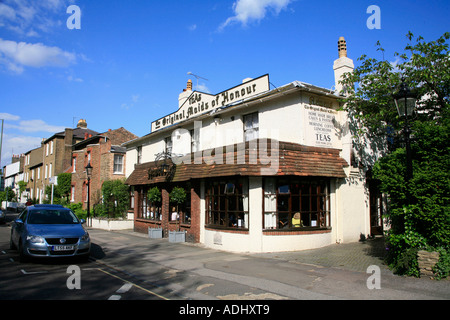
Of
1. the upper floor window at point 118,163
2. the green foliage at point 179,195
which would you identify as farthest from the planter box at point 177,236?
the upper floor window at point 118,163

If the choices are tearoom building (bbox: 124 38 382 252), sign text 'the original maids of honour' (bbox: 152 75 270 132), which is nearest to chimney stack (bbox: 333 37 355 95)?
tearoom building (bbox: 124 38 382 252)

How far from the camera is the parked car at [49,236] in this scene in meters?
9.07

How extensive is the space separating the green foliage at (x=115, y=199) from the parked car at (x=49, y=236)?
41.9ft

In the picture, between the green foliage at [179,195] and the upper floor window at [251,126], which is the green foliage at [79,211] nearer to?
the green foliage at [179,195]

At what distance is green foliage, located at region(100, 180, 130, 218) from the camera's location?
23.7 meters

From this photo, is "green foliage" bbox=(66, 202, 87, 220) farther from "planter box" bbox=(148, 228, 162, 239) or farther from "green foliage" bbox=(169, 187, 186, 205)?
"green foliage" bbox=(169, 187, 186, 205)

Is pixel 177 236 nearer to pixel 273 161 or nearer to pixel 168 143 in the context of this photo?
pixel 273 161

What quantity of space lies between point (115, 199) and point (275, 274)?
18.5 meters

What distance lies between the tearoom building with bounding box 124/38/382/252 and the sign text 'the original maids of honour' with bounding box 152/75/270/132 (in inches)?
2.6

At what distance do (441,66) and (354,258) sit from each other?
8.71 meters

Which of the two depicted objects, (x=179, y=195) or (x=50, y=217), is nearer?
(x=50, y=217)

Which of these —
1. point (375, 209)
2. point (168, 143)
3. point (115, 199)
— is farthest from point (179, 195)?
point (115, 199)

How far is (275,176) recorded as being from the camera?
12.3 metres
